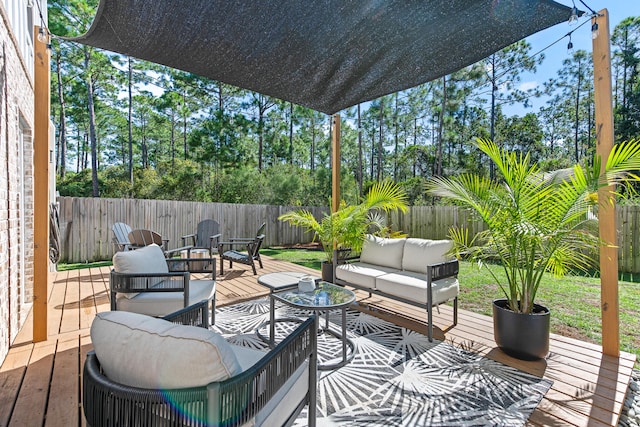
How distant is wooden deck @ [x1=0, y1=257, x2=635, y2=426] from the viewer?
6.22 feet

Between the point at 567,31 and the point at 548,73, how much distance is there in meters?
16.5

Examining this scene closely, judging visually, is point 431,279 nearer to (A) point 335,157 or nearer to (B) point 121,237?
(A) point 335,157

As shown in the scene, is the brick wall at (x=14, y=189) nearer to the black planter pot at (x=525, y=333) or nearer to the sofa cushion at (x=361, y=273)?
the sofa cushion at (x=361, y=273)

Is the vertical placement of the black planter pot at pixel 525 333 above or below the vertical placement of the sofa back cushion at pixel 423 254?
below

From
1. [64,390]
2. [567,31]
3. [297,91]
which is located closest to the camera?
[64,390]

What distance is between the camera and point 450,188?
2.84 meters

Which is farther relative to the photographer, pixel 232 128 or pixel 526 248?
pixel 232 128

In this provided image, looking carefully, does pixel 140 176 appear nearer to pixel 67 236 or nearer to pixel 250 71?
pixel 67 236

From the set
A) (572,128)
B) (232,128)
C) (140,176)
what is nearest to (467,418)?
(232,128)

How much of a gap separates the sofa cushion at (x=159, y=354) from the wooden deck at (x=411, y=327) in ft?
3.73

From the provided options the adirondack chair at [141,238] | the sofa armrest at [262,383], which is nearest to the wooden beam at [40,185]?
the adirondack chair at [141,238]

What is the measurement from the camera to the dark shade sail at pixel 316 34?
7.14ft

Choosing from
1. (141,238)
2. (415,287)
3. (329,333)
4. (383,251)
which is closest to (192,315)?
(329,333)

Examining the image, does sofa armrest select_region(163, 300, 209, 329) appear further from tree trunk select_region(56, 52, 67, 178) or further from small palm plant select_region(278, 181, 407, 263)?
tree trunk select_region(56, 52, 67, 178)
